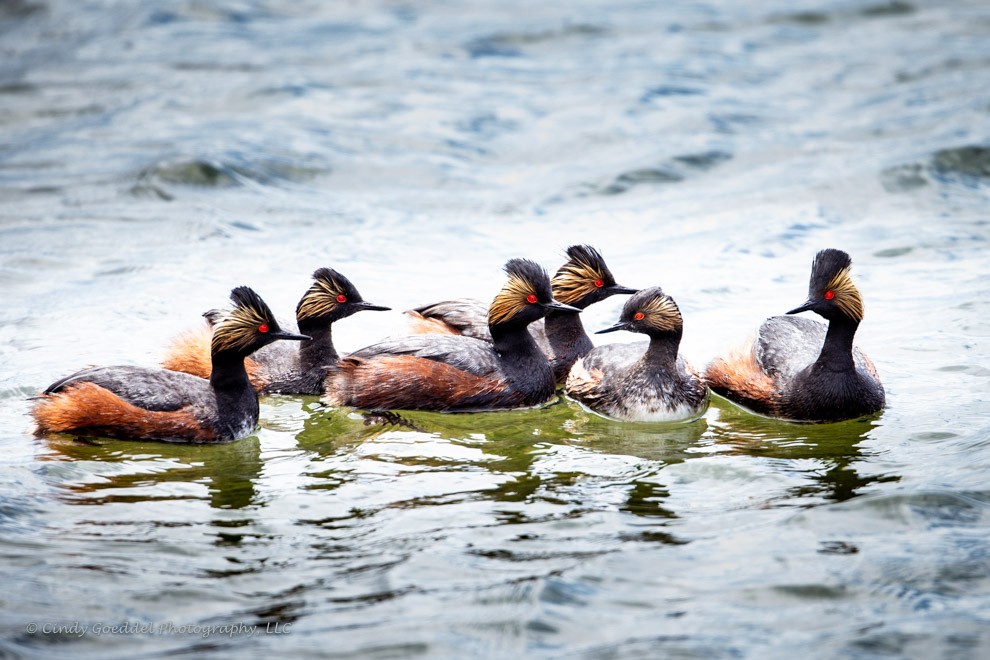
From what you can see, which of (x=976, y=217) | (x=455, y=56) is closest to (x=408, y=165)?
(x=455, y=56)

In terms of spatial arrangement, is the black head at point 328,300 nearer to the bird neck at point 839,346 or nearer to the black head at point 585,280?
the black head at point 585,280

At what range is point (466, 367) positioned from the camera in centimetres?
979

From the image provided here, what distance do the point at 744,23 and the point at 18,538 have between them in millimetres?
18119

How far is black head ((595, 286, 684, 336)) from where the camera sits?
376 inches

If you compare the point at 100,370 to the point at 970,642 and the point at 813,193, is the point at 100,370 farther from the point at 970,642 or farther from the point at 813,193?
the point at 813,193

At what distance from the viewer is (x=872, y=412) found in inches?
367

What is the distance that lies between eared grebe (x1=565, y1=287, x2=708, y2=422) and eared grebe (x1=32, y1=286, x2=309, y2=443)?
249 cm

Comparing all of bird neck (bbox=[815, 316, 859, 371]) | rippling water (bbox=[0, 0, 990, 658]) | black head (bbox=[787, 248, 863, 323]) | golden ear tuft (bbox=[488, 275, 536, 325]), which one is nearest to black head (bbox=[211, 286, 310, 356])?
rippling water (bbox=[0, 0, 990, 658])

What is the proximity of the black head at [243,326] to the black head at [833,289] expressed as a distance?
4.01 meters

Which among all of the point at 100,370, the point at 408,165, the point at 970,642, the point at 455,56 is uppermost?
the point at 455,56

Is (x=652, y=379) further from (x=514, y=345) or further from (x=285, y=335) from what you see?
(x=285, y=335)

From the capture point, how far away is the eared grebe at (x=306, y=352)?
1005cm

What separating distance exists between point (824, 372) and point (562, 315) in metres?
2.51

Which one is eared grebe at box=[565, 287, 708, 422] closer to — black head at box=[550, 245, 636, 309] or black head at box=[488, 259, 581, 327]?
black head at box=[488, 259, 581, 327]
